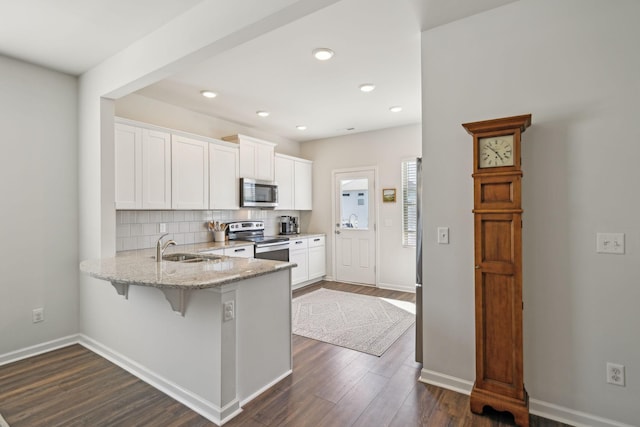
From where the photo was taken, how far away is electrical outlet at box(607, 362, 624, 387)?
5.88ft

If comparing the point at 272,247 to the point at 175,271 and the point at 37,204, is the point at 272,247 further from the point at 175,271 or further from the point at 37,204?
the point at 37,204

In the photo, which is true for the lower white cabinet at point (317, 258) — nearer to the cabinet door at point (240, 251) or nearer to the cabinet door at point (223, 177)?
the cabinet door at point (240, 251)

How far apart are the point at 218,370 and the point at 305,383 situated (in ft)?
2.48

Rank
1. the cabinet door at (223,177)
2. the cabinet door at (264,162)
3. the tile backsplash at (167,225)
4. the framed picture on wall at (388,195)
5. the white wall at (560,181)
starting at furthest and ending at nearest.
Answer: the framed picture on wall at (388,195)
the cabinet door at (264,162)
the cabinet door at (223,177)
the tile backsplash at (167,225)
the white wall at (560,181)

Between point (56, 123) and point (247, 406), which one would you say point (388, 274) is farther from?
point (56, 123)

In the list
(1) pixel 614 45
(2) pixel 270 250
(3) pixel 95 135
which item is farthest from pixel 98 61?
(1) pixel 614 45

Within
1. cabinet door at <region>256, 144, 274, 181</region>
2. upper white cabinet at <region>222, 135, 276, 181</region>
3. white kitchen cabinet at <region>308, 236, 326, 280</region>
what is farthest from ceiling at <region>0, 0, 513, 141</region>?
white kitchen cabinet at <region>308, 236, 326, 280</region>

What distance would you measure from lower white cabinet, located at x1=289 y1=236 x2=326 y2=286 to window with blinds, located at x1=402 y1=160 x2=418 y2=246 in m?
1.51

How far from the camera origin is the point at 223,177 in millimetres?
4336

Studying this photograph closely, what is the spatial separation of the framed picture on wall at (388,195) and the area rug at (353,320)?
1.61m

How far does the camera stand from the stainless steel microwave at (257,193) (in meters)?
4.57

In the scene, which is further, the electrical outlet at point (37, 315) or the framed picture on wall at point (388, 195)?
the framed picture on wall at point (388, 195)

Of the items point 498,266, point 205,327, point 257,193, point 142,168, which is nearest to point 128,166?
point 142,168

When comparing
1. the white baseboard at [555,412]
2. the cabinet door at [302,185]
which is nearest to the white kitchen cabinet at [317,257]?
the cabinet door at [302,185]
